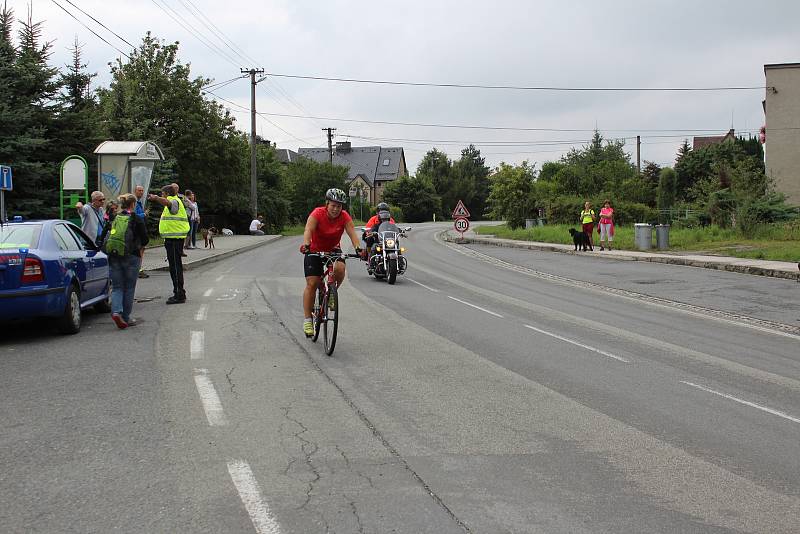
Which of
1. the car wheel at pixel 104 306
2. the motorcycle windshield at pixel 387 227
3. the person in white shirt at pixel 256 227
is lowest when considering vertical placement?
the car wheel at pixel 104 306

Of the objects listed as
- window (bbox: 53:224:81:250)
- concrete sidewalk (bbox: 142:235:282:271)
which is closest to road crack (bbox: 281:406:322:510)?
window (bbox: 53:224:81:250)

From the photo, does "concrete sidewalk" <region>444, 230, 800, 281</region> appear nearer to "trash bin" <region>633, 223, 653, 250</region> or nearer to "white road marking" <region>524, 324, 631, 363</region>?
"trash bin" <region>633, 223, 653, 250</region>

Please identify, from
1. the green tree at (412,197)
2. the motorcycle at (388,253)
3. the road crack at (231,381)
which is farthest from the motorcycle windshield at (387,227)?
the green tree at (412,197)

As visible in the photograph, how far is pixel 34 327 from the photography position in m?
10.5

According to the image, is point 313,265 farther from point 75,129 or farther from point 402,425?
point 75,129

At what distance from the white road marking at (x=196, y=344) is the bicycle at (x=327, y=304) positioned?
4.29 feet

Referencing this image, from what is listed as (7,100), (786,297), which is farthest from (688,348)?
(7,100)

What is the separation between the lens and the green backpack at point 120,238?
1022cm

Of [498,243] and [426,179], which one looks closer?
[498,243]

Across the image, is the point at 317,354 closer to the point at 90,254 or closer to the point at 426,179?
the point at 90,254

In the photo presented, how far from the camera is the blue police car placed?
895cm

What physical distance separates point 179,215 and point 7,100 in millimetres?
10720

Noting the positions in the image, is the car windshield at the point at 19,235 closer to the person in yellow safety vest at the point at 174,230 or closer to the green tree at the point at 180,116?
the person in yellow safety vest at the point at 174,230

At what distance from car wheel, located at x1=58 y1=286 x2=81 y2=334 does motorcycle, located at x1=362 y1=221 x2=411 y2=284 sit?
317 inches
